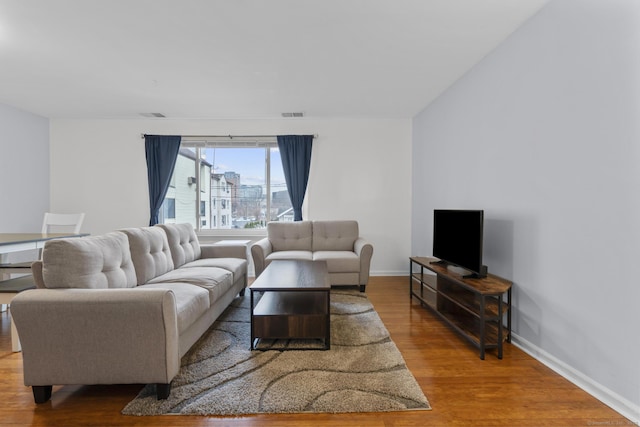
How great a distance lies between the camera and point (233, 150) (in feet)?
16.9

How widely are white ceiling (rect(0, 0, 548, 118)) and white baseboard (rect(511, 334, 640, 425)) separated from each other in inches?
97.8

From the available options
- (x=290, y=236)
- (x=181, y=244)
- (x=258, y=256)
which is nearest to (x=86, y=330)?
(x=181, y=244)

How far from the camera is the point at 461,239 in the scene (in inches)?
114

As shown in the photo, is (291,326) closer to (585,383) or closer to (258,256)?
(258,256)

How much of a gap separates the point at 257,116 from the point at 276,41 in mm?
2217

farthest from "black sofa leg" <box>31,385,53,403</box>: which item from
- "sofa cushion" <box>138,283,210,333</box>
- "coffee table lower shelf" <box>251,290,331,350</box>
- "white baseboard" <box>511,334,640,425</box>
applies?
"white baseboard" <box>511,334,640,425</box>

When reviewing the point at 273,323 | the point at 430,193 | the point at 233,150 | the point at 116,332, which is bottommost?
the point at 273,323

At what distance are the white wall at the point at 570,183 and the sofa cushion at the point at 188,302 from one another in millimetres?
2470

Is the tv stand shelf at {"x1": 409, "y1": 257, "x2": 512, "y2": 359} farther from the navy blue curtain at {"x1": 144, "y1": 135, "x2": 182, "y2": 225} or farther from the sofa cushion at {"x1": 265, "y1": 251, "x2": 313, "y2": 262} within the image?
the navy blue curtain at {"x1": 144, "y1": 135, "x2": 182, "y2": 225}

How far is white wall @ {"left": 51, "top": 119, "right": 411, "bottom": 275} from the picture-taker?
16.3 ft

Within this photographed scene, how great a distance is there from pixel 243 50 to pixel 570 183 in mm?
2763

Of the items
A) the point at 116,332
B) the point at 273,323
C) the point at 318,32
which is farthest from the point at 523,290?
the point at 116,332

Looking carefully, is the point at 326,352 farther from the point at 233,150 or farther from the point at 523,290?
the point at 233,150

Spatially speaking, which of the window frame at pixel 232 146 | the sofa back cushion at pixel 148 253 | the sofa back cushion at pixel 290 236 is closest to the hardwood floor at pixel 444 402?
the sofa back cushion at pixel 148 253
